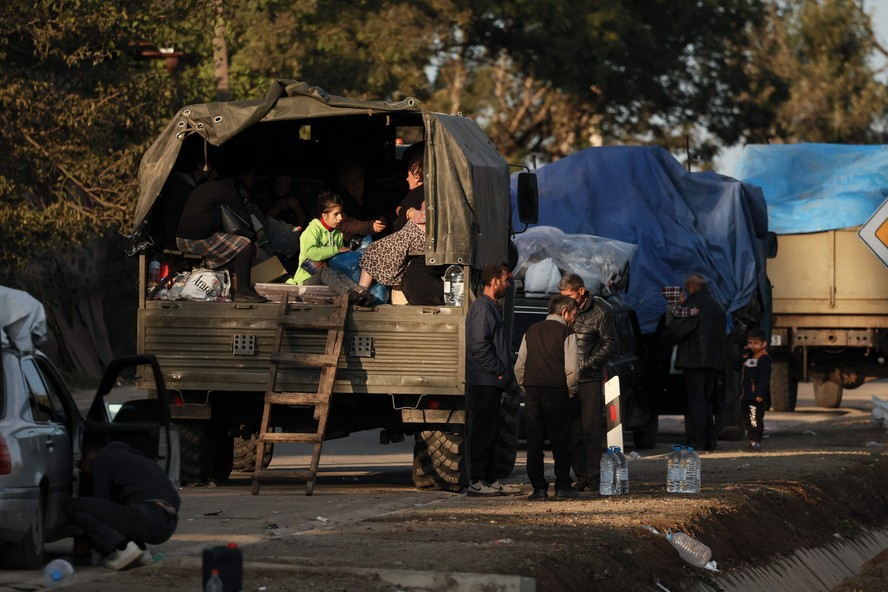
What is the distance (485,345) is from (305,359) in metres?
1.42

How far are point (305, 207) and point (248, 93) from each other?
16.0m

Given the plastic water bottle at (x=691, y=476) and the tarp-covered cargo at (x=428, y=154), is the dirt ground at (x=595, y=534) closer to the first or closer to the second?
the plastic water bottle at (x=691, y=476)

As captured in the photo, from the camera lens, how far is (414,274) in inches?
600

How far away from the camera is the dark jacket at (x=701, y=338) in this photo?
2025 centimetres

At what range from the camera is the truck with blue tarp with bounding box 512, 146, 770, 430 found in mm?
24688

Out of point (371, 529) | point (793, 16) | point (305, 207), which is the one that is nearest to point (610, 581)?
point (371, 529)

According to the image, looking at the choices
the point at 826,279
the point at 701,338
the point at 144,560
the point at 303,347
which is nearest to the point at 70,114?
the point at 701,338

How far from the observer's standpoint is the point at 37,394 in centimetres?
1038

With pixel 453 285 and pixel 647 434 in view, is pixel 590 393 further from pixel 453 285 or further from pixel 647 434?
pixel 647 434

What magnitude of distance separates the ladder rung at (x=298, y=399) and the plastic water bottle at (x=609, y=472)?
7.28ft

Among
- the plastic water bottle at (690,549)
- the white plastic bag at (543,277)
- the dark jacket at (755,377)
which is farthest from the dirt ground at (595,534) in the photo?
the white plastic bag at (543,277)

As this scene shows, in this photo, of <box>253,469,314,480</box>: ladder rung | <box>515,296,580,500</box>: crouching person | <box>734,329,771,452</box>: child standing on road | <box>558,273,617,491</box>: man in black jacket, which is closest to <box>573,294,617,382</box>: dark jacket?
<box>558,273,617,491</box>: man in black jacket

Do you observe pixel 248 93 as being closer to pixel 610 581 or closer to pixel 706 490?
pixel 706 490

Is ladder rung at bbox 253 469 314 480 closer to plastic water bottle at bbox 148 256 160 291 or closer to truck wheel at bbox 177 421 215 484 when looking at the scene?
truck wheel at bbox 177 421 215 484
